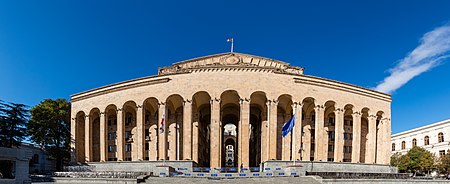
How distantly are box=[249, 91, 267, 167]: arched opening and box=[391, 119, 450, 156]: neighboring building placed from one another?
32149 millimetres

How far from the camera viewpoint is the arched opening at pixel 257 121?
132ft

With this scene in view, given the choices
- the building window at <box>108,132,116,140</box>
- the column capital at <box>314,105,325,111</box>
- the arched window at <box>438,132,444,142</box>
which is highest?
the column capital at <box>314,105,325,111</box>

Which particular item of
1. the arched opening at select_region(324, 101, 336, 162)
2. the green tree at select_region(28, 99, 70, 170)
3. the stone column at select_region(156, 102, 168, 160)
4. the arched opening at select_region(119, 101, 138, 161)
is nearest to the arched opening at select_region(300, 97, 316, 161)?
the arched opening at select_region(324, 101, 336, 162)

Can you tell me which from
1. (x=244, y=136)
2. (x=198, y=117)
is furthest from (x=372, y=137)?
(x=198, y=117)

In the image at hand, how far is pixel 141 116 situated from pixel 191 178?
1387cm

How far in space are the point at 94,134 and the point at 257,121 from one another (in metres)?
24.7

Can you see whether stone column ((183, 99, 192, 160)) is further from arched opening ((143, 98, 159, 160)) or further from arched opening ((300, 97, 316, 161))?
arched opening ((300, 97, 316, 161))

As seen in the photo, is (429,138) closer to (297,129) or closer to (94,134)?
(297,129)

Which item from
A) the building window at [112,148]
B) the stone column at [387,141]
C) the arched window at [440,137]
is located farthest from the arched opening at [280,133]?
the arched window at [440,137]

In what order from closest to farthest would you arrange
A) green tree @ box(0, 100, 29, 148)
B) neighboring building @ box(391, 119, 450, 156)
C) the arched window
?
green tree @ box(0, 100, 29, 148) → neighboring building @ box(391, 119, 450, 156) → the arched window

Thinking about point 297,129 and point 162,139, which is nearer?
point 297,129

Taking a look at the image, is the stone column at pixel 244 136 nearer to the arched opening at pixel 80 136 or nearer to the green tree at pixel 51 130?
the arched opening at pixel 80 136

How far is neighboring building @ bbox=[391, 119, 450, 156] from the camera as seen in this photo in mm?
53184

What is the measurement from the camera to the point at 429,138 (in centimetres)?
5712
